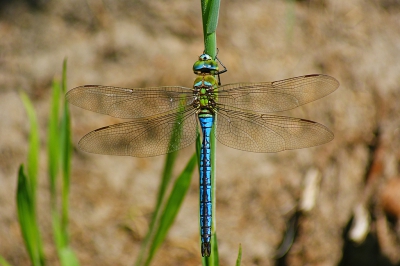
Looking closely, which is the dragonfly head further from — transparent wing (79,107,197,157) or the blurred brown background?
the blurred brown background

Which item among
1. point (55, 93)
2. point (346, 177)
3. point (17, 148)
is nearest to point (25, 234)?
point (55, 93)

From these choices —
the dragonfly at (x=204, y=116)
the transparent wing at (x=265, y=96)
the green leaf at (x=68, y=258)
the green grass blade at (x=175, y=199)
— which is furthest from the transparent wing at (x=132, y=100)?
the green leaf at (x=68, y=258)

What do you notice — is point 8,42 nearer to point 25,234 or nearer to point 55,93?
point 55,93

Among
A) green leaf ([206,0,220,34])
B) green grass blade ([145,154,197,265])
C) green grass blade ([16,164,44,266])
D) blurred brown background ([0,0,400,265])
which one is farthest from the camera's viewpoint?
blurred brown background ([0,0,400,265])

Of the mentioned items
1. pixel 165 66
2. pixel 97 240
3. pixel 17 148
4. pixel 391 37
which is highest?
pixel 391 37

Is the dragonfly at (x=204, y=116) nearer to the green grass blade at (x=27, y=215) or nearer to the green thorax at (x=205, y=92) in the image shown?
the green thorax at (x=205, y=92)

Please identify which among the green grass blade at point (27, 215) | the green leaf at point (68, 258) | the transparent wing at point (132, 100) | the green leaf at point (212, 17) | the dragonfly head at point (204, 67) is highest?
the green leaf at point (212, 17)

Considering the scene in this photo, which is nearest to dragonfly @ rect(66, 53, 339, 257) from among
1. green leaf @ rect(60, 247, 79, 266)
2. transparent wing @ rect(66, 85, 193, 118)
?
transparent wing @ rect(66, 85, 193, 118)
